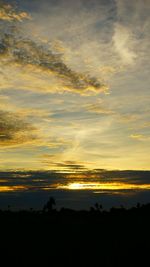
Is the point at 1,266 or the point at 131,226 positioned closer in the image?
the point at 1,266

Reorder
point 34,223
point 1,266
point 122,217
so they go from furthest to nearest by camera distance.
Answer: point 122,217
point 34,223
point 1,266

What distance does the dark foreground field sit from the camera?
28531 millimetres

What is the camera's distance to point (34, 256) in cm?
2953

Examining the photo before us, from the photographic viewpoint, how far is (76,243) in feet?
112

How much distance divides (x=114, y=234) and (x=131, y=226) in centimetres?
417

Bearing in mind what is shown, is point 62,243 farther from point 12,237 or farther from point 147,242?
point 147,242

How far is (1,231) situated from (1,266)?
1347 cm

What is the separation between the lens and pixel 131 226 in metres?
41.7

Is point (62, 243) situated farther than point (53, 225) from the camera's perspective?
No


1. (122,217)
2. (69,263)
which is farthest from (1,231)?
(122,217)

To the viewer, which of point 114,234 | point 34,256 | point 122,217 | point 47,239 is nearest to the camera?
point 34,256

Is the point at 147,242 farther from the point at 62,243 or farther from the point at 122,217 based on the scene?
the point at 122,217

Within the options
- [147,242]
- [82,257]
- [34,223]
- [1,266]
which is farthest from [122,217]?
[1,266]

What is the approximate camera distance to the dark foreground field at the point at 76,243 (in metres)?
28.5
